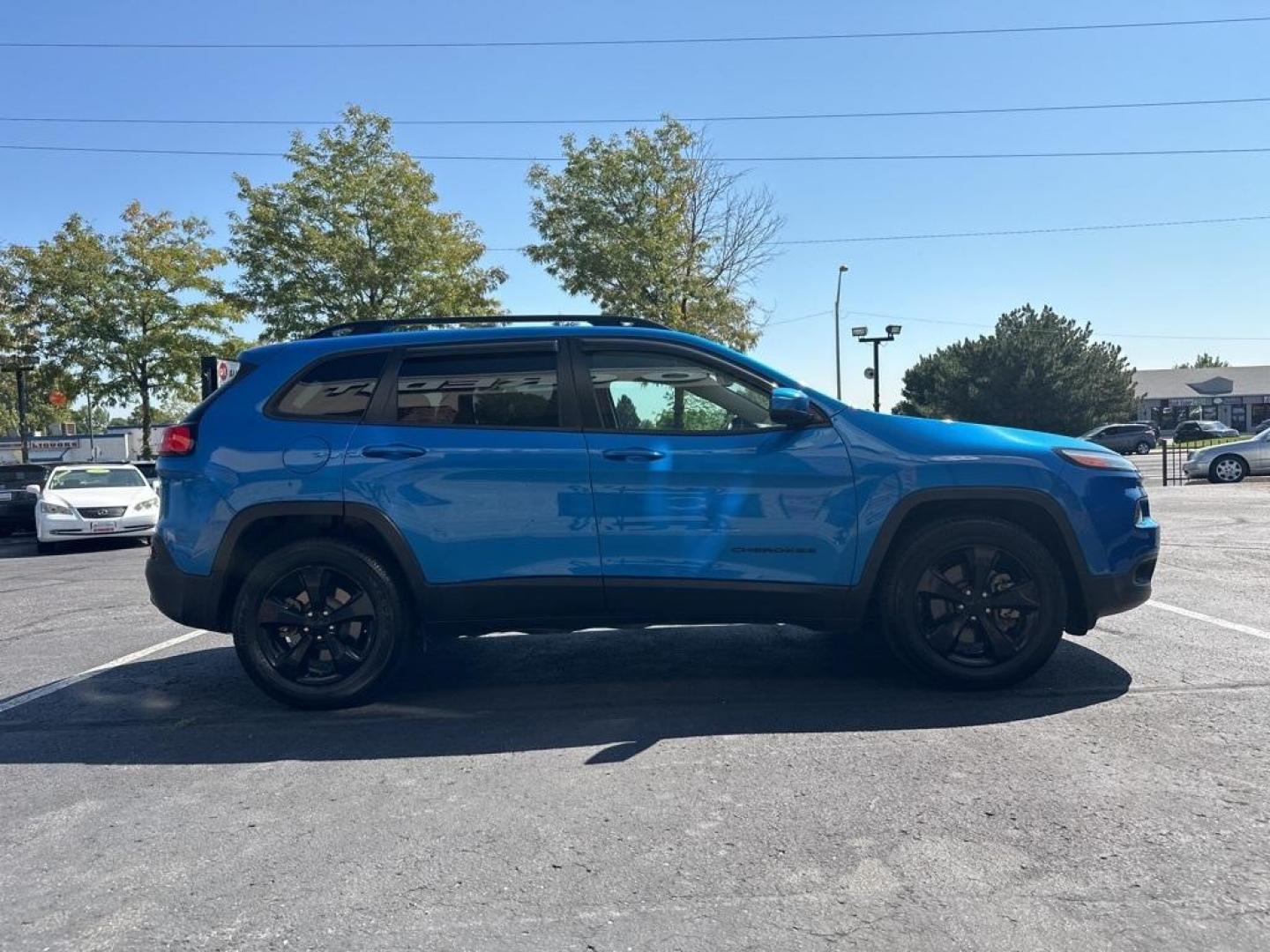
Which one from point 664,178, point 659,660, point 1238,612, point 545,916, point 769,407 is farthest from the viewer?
point 664,178

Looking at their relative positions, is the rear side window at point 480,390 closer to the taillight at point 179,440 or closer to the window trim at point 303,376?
the window trim at point 303,376


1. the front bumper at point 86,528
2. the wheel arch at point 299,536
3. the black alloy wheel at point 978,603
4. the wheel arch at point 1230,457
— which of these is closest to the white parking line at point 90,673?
the wheel arch at point 299,536

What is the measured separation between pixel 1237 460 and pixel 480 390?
21197mm

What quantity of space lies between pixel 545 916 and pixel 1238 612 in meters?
5.84

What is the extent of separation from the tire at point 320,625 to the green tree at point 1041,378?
49999mm

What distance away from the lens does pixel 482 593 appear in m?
4.59

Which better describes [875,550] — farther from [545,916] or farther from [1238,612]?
[1238,612]

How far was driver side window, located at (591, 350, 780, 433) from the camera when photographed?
15.2 ft

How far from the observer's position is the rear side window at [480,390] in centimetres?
467

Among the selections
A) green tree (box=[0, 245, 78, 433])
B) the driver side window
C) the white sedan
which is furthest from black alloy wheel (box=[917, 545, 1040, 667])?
green tree (box=[0, 245, 78, 433])

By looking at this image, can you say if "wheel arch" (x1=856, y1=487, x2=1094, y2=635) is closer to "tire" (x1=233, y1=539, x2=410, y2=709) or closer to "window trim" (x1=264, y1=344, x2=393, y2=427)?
"tire" (x1=233, y1=539, x2=410, y2=709)

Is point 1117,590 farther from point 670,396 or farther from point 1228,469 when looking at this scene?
point 1228,469

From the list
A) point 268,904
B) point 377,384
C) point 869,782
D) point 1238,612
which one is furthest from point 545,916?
point 1238,612

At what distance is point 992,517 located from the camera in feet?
15.3
